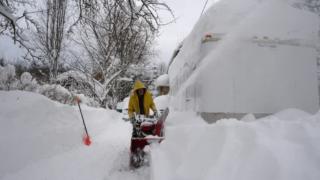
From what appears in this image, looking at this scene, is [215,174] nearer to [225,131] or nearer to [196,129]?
[225,131]

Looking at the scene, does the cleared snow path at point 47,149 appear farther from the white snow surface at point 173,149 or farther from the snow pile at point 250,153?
the snow pile at point 250,153

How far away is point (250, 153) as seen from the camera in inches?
103

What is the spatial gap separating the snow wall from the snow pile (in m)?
1.95

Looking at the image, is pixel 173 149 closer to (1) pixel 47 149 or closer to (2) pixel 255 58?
(2) pixel 255 58

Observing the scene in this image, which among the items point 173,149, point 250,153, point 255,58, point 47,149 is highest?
point 255,58

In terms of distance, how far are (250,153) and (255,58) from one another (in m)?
3.57

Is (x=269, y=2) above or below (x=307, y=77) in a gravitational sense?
above

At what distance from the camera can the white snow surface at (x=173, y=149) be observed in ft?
7.88

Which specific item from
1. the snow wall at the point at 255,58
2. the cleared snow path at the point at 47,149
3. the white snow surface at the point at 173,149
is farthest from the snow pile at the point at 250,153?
the snow wall at the point at 255,58

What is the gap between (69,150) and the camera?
704cm

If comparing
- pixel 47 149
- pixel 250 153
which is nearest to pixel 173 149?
pixel 250 153

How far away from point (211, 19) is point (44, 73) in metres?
16.7

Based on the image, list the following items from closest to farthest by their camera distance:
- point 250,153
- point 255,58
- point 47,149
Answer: point 250,153, point 255,58, point 47,149

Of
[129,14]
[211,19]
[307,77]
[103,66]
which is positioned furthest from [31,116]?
[103,66]
